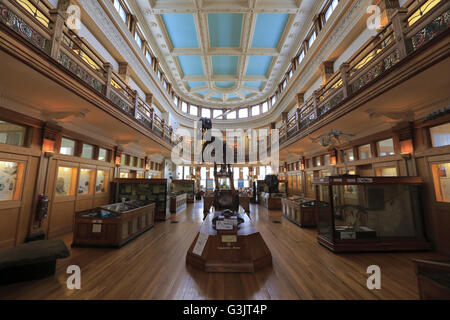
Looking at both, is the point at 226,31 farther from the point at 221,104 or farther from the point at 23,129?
the point at 23,129

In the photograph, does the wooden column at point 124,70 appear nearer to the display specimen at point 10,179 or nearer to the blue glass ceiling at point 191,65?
the display specimen at point 10,179

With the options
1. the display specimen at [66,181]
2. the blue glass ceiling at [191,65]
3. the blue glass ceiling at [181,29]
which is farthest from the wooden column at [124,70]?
the blue glass ceiling at [191,65]

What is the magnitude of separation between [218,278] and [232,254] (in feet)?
1.61

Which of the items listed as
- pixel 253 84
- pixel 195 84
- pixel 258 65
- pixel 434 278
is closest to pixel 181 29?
pixel 195 84

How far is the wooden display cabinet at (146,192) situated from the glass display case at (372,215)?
19.9 feet

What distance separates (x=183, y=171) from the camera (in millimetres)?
19703

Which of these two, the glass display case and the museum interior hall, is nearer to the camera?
the museum interior hall

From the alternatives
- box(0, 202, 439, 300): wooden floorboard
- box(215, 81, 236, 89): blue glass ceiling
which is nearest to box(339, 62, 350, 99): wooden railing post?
box(0, 202, 439, 300): wooden floorboard

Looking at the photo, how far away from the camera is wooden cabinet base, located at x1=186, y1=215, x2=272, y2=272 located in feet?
10.6

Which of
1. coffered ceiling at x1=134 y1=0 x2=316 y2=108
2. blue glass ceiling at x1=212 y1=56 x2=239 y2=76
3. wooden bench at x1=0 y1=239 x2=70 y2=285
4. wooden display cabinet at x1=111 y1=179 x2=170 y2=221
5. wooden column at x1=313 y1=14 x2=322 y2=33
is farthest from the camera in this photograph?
blue glass ceiling at x1=212 y1=56 x2=239 y2=76

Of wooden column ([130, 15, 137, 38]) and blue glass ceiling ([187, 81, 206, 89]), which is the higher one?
blue glass ceiling ([187, 81, 206, 89])

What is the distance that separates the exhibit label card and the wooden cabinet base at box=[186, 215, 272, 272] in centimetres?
3

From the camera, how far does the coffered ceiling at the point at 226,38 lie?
10.0 m

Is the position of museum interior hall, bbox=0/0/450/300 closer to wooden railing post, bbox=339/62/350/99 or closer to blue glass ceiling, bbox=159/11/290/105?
wooden railing post, bbox=339/62/350/99
